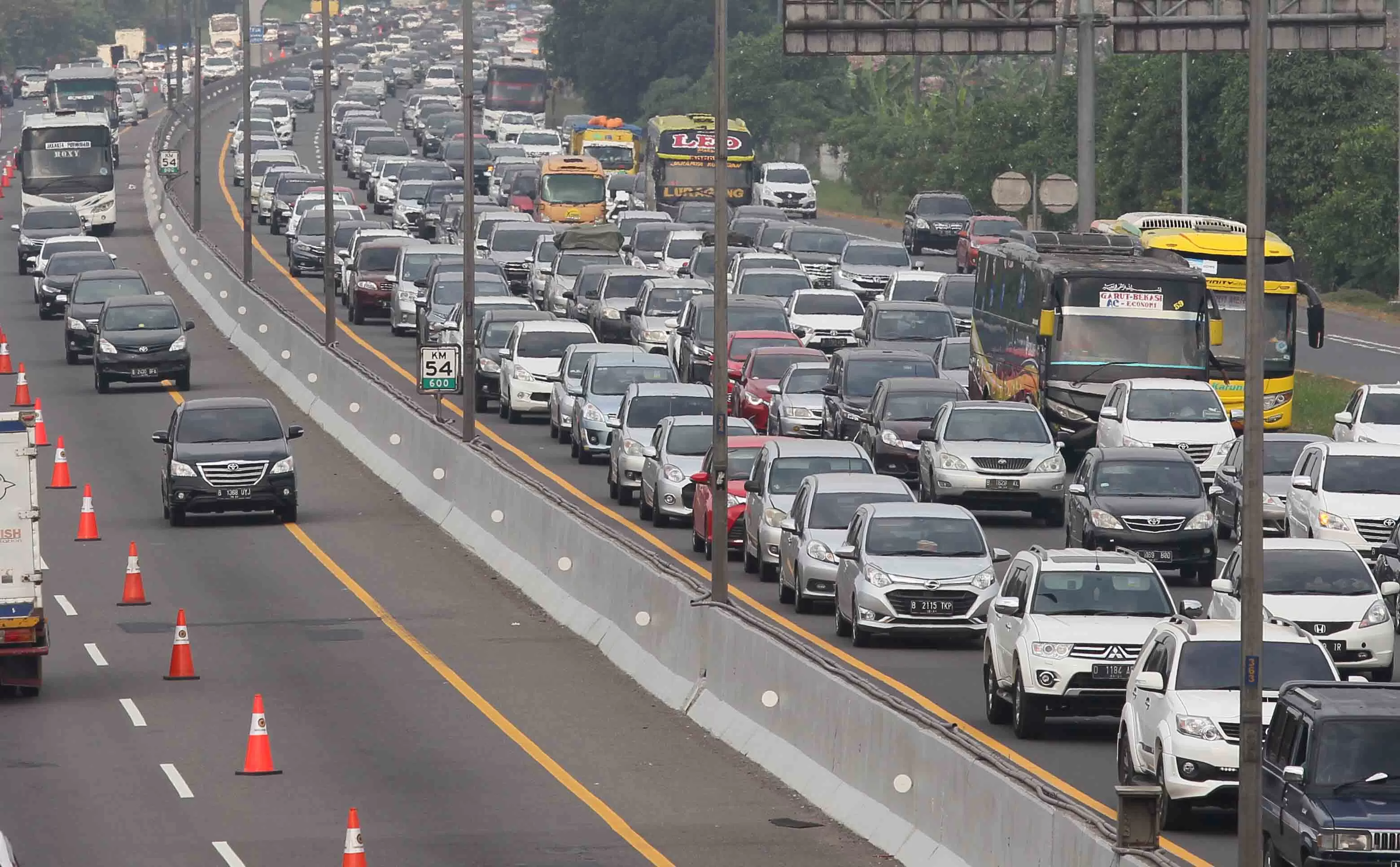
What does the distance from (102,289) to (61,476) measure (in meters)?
16.0

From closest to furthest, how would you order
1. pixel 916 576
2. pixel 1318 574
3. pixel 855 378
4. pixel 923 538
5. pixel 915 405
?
pixel 1318 574 → pixel 916 576 → pixel 923 538 → pixel 915 405 → pixel 855 378

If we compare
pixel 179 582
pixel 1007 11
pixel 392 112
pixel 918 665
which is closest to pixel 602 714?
pixel 918 665

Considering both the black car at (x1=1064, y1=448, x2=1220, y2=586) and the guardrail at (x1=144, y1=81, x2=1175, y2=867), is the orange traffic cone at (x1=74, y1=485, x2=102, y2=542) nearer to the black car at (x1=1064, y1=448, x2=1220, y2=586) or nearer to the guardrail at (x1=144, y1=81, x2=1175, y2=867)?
the guardrail at (x1=144, y1=81, x2=1175, y2=867)

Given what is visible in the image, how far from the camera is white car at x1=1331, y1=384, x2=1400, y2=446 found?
36.0 m

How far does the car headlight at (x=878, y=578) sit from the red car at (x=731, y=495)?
494 cm

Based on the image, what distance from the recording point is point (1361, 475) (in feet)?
102

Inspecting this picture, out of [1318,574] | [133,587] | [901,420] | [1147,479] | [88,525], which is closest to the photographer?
[1318,574]

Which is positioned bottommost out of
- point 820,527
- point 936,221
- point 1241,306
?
point 820,527

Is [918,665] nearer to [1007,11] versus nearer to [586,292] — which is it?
[1007,11]

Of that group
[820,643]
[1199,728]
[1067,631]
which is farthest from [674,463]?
[1199,728]

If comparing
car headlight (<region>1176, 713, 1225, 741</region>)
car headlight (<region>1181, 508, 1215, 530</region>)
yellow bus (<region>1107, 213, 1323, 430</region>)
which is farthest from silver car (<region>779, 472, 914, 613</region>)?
yellow bus (<region>1107, 213, 1323, 430</region>)

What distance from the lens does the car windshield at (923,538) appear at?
27203mm

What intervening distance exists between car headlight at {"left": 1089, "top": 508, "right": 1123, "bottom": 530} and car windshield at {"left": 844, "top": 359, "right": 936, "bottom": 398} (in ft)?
29.9

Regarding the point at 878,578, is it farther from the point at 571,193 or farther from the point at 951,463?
the point at 571,193
